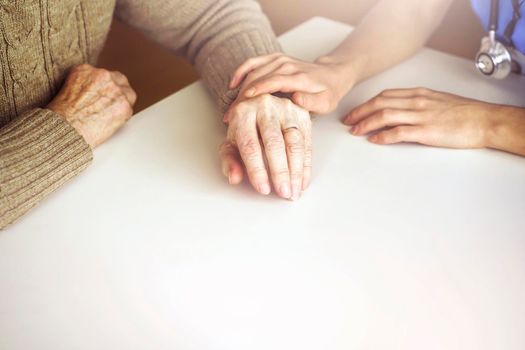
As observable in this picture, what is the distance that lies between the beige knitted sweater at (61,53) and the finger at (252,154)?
13 centimetres

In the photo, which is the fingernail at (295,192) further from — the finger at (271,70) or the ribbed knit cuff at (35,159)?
the ribbed knit cuff at (35,159)

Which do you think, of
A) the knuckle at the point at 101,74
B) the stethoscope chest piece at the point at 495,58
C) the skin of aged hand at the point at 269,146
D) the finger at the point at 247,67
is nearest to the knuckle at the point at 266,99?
the skin of aged hand at the point at 269,146

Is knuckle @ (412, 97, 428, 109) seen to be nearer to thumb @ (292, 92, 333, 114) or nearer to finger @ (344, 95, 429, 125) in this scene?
finger @ (344, 95, 429, 125)

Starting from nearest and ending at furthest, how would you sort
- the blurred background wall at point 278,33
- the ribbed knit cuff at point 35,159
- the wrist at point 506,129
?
the ribbed knit cuff at point 35,159
the wrist at point 506,129
the blurred background wall at point 278,33

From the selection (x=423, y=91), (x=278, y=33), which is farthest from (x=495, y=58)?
(x=278, y=33)

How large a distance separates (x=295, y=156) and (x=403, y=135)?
0.66 ft

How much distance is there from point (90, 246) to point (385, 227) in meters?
0.39

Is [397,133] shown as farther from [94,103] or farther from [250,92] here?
[94,103]

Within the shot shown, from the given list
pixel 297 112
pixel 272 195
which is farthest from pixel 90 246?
pixel 297 112

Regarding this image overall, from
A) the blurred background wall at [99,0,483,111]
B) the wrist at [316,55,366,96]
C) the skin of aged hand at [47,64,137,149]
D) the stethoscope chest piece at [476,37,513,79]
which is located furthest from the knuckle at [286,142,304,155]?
the blurred background wall at [99,0,483,111]

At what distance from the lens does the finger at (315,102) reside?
36.4 inches

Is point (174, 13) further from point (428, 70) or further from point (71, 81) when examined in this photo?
point (428, 70)

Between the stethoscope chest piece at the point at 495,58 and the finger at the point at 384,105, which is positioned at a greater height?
the stethoscope chest piece at the point at 495,58

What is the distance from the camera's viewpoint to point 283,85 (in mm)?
916
